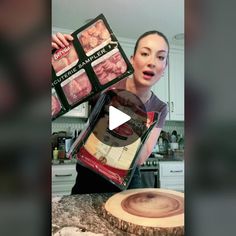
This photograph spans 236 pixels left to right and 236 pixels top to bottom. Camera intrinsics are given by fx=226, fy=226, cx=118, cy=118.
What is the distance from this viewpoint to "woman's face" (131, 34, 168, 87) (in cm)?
63

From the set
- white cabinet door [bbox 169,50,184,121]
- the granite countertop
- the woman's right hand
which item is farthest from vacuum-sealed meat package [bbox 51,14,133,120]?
the granite countertop

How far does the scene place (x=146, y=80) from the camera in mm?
649

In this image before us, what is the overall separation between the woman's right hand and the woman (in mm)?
168

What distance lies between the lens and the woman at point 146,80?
0.63m

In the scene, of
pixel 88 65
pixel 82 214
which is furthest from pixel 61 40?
pixel 82 214

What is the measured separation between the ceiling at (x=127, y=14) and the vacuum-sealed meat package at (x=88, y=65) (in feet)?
0.09

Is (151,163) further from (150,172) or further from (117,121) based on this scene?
(117,121)

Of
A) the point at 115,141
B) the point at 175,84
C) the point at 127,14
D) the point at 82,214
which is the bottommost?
the point at 82,214

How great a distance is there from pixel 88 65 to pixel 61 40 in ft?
0.28

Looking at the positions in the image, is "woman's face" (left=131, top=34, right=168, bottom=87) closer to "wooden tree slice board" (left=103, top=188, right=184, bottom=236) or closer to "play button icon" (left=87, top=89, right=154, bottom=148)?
"play button icon" (left=87, top=89, right=154, bottom=148)
